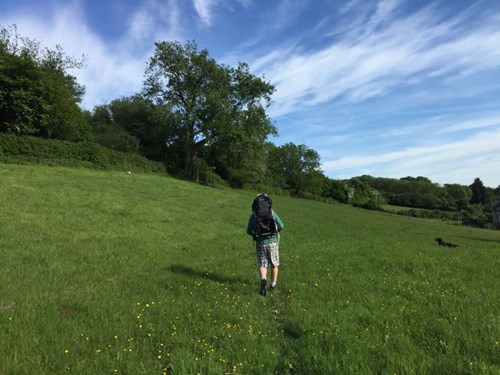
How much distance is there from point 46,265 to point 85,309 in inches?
171

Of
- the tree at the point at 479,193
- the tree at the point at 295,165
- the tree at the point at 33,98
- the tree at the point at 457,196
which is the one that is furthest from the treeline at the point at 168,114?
the tree at the point at 479,193

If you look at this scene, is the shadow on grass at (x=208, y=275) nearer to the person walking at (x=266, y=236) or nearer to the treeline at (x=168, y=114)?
the person walking at (x=266, y=236)

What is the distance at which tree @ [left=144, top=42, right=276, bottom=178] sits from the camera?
185 feet

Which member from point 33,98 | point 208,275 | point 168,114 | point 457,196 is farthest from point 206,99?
point 457,196

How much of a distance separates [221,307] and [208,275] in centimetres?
355

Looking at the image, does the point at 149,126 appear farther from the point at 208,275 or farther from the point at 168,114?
the point at 208,275

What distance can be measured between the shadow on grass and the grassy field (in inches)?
1.9

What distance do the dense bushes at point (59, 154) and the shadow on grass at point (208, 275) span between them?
87.6 feet

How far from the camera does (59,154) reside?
3778 centimetres

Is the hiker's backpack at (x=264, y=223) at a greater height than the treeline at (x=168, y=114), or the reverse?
the treeline at (x=168, y=114)

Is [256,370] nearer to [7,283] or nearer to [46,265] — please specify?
[7,283]

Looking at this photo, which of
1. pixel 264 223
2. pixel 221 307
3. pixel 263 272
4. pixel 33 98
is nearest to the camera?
pixel 221 307

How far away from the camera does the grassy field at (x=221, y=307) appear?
560 cm

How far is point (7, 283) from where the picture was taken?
9367mm
